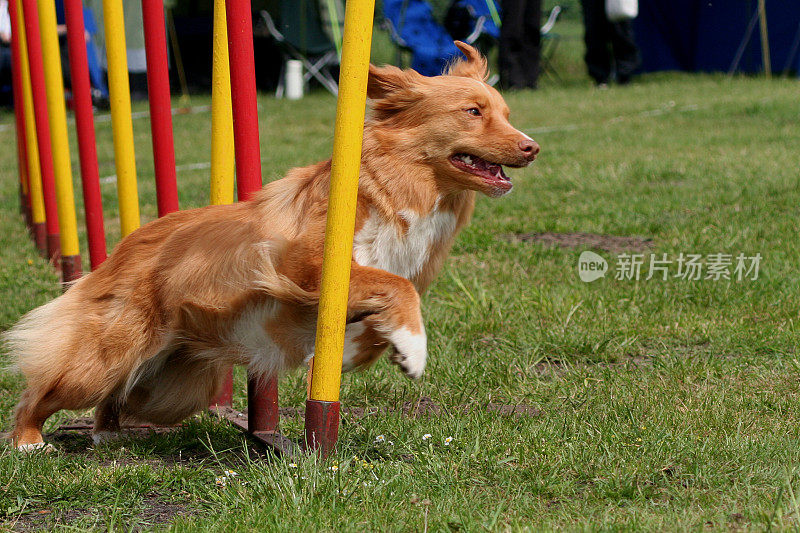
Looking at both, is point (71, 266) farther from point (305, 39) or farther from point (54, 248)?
point (305, 39)

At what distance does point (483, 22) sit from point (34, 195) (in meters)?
10.4

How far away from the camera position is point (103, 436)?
3619 millimetres

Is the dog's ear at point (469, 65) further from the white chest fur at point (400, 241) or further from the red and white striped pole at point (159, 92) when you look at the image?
the red and white striped pole at point (159, 92)

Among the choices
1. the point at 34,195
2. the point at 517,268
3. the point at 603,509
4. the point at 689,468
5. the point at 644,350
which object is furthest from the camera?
the point at 34,195

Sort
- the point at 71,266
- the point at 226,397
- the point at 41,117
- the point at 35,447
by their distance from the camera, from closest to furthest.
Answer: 1. the point at 35,447
2. the point at 226,397
3. the point at 71,266
4. the point at 41,117

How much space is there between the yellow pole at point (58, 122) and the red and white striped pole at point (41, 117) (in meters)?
0.19

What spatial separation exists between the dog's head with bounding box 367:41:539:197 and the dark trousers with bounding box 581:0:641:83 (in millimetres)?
13043

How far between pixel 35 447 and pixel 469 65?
212cm

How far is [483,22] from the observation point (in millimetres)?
15484

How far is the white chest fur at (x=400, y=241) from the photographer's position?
307cm

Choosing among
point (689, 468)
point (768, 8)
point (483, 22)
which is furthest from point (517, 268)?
point (768, 8)

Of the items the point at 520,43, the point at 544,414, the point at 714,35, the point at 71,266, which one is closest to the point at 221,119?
the point at 544,414

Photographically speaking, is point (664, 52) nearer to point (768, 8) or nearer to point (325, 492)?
point (768, 8)

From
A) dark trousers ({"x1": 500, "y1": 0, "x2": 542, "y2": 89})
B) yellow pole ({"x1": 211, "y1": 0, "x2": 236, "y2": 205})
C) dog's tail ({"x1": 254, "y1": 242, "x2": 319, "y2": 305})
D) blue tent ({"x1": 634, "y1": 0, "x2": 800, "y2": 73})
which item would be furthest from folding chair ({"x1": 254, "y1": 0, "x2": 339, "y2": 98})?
dog's tail ({"x1": 254, "y1": 242, "x2": 319, "y2": 305})
